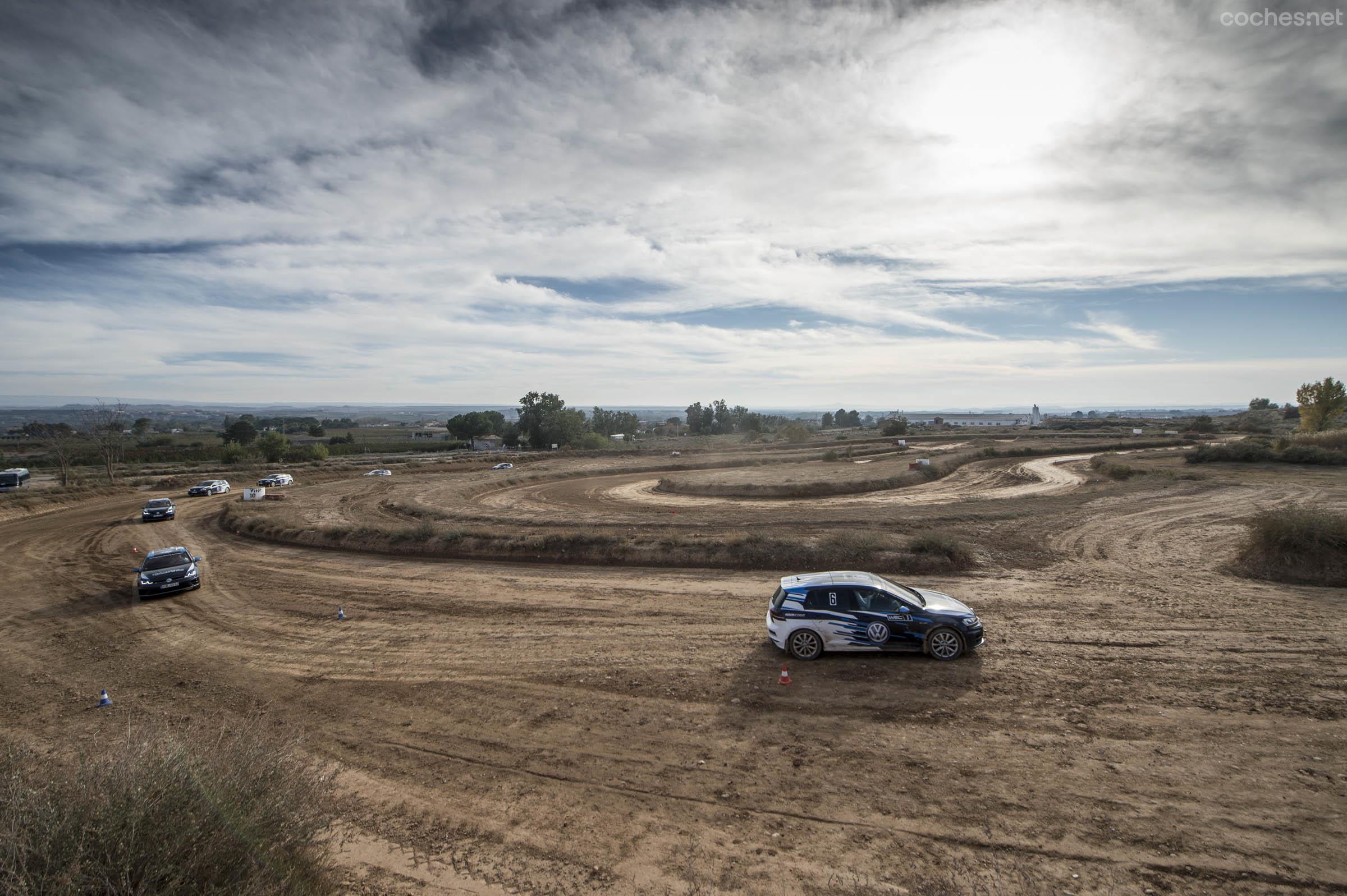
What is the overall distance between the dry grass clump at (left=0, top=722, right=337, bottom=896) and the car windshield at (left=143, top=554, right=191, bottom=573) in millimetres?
15601

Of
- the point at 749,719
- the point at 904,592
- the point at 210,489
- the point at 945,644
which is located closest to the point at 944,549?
the point at 904,592

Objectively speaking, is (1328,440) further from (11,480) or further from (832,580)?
(11,480)

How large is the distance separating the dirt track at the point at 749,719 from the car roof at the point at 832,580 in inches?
58.5

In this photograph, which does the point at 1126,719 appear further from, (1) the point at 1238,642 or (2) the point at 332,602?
(2) the point at 332,602

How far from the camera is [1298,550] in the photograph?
16.7 m

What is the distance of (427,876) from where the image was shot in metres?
6.60

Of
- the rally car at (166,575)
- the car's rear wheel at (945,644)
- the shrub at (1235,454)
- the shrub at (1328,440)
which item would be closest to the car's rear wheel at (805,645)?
the car's rear wheel at (945,644)

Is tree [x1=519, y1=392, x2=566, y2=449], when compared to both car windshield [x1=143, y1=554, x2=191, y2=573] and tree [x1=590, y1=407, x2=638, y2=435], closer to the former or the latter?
tree [x1=590, y1=407, x2=638, y2=435]

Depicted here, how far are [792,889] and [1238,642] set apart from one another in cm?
1170

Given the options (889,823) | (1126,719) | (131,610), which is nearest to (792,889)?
(889,823)

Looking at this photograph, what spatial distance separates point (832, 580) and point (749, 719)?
3807mm

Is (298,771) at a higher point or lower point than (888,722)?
higher

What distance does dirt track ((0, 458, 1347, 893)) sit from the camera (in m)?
6.68

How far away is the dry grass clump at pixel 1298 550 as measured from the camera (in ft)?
52.5
